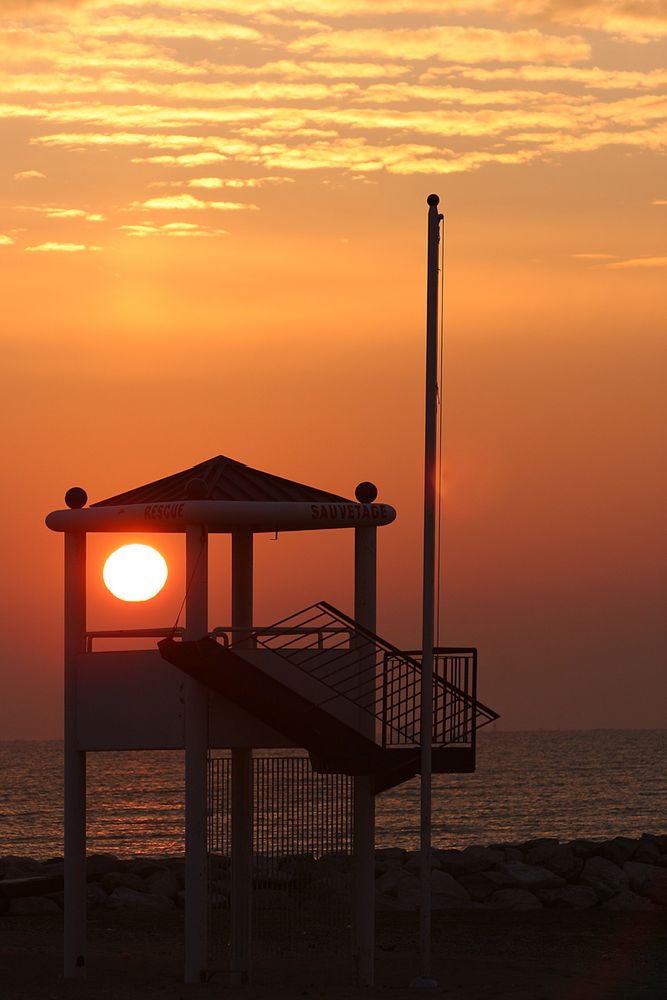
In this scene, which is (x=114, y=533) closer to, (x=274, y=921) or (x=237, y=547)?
(x=237, y=547)

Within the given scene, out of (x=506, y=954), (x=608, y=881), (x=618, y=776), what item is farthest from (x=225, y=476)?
(x=618, y=776)

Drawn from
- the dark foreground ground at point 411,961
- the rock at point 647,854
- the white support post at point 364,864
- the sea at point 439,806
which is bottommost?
the sea at point 439,806

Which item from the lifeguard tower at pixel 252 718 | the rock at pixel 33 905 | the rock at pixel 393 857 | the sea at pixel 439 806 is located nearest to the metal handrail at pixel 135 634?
the lifeguard tower at pixel 252 718

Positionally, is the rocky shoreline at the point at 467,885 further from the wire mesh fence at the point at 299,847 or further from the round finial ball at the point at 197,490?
the round finial ball at the point at 197,490

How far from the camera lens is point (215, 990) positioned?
2488cm

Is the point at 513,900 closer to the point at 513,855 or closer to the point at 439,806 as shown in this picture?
the point at 513,855

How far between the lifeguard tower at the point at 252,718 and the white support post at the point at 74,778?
0.02 metres

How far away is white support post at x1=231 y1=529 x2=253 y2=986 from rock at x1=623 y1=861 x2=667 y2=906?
14.7 meters

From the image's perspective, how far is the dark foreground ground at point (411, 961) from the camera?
980 inches

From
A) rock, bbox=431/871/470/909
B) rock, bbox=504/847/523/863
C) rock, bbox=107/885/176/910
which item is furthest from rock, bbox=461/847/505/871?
rock, bbox=107/885/176/910

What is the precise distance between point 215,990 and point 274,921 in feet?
7.49

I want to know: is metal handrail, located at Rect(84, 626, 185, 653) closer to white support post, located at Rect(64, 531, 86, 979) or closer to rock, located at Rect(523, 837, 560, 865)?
white support post, located at Rect(64, 531, 86, 979)

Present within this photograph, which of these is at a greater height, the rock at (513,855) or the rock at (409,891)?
the rock at (409,891)

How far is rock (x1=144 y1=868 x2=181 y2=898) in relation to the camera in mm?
40062
